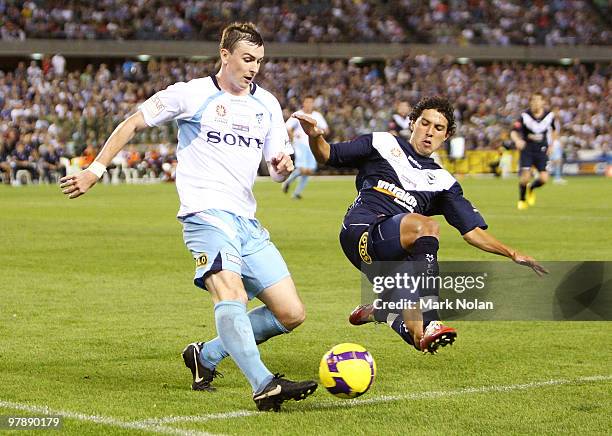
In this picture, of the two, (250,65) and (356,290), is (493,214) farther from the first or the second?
(250,65)

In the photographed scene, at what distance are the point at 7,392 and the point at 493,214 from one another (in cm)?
1653

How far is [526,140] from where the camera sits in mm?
24391

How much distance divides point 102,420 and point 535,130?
1938cm

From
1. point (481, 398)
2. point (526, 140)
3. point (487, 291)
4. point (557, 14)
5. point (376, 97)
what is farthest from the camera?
point (557, 14)

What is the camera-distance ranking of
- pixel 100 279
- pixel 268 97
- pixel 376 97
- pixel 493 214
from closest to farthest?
1. pixel 268 97
2. pixel 100 279
3. pixel 493 214
4. pixel 376 97

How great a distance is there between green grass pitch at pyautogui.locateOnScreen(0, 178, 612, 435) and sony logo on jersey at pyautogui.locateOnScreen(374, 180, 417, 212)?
105 cm

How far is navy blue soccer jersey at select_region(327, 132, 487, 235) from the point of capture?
8.08 metres

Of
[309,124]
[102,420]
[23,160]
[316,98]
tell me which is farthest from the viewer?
[316,98]

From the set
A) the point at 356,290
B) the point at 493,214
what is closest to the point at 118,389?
the point at 356,290

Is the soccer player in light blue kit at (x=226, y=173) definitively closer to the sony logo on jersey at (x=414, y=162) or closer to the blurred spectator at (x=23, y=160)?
the sony logo on jersey at (x=414, y=162)

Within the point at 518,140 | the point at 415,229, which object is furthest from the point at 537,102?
the point at 415,229

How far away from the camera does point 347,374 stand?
6.35 meters

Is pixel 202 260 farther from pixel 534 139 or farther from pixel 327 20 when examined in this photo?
pixel 327 20

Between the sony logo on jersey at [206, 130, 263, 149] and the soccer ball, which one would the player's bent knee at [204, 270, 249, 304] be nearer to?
the soccer ball
